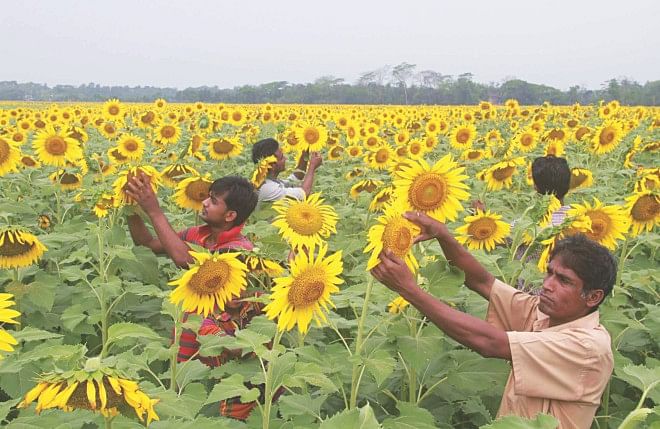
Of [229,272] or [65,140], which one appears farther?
[65,140]

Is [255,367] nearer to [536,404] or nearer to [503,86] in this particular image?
[536,404]

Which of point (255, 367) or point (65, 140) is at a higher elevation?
point (65, 140)

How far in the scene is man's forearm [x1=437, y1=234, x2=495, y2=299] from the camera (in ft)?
8.82

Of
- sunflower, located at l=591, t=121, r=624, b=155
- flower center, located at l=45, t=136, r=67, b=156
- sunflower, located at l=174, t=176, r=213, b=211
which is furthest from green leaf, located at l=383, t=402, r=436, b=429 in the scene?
sunflower, located at l=591, t=121, r=624, b=155

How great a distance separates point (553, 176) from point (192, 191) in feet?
8.58

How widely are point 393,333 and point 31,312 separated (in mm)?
2413

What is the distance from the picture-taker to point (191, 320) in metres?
2.73

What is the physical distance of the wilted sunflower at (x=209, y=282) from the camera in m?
2.47

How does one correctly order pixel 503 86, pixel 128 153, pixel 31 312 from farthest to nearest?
pixel 503 86 < pixel 128 153 < pixel 31 312

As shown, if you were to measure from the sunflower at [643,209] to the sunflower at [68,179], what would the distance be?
16.6 feet

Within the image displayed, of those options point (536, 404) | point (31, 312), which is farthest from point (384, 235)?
point (31, 312)

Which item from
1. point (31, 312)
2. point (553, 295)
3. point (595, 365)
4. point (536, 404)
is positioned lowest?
point (31, 312)

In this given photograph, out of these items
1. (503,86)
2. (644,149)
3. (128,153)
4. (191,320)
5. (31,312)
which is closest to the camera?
(191,320)

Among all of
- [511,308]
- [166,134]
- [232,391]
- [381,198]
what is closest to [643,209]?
[511,308]
